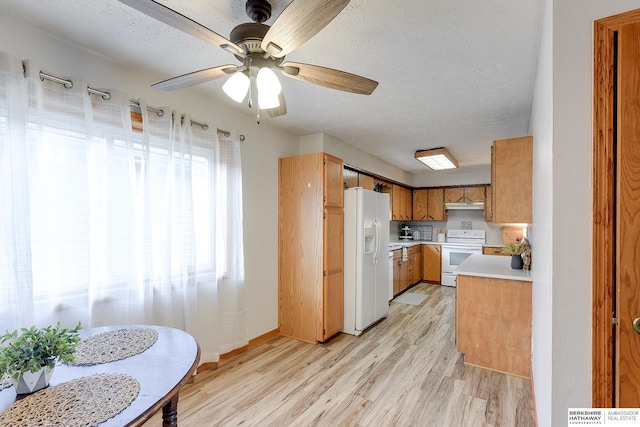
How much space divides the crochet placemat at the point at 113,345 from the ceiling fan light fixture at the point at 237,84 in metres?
1.32

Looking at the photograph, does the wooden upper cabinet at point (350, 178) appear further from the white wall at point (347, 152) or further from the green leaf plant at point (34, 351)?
the green leaf plant at point (34, 351)

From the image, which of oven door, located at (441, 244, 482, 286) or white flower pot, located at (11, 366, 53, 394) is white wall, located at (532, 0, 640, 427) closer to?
white flower pot, located at (11, 366, 53, 394)

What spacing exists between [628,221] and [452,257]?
535 centimetres

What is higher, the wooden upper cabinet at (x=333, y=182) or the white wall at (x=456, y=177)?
the white wall at (x=456, y=177)

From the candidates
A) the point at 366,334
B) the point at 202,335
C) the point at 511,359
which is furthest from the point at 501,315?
the point at 202,335

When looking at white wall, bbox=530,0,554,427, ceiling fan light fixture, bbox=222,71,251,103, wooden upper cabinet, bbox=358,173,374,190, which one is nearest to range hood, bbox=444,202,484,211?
wooden upper cabinet, bbox=358,173,374,190

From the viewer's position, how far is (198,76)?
4.96 ft

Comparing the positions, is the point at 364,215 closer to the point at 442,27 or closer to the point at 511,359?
the point at 511,359

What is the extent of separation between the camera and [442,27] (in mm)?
1654

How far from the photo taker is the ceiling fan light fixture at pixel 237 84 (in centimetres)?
149

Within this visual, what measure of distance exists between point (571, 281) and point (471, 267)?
7.26 feet

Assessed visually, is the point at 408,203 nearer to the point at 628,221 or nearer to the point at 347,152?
the point at 347,152

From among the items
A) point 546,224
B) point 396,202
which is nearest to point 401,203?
point 396,202

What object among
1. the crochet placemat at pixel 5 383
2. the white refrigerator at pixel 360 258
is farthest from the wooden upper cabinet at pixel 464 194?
the crochet placemat at pixel 5 383
